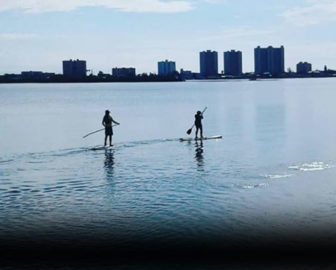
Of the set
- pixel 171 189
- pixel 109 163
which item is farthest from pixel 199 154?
pixel 171 189

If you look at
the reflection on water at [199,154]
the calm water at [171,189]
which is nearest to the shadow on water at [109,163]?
the calm water at [171,189]

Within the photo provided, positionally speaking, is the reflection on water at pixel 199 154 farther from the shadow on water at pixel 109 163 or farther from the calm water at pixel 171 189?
the shadow on water at pixel 109 163

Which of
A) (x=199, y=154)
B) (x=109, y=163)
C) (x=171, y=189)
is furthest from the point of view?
(x=199, y=154)

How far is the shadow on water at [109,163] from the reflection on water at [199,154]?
417 centimetres

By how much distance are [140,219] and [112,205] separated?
2273mm

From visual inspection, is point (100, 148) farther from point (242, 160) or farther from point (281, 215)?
point (281, 215)

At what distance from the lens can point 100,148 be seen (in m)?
35.8

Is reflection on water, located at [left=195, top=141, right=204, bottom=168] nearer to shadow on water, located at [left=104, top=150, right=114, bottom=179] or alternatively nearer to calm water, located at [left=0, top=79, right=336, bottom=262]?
calm water, located at [left=0, top=79, right=336, bottom=262]

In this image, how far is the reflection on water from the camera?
28.6m

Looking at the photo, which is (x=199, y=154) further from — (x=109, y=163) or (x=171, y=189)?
(x=171, y=189)

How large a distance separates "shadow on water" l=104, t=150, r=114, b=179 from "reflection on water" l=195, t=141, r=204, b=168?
417 cm

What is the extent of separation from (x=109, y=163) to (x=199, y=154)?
575 centimetres

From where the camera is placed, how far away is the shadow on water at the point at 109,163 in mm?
25734

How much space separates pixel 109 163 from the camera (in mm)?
29141
